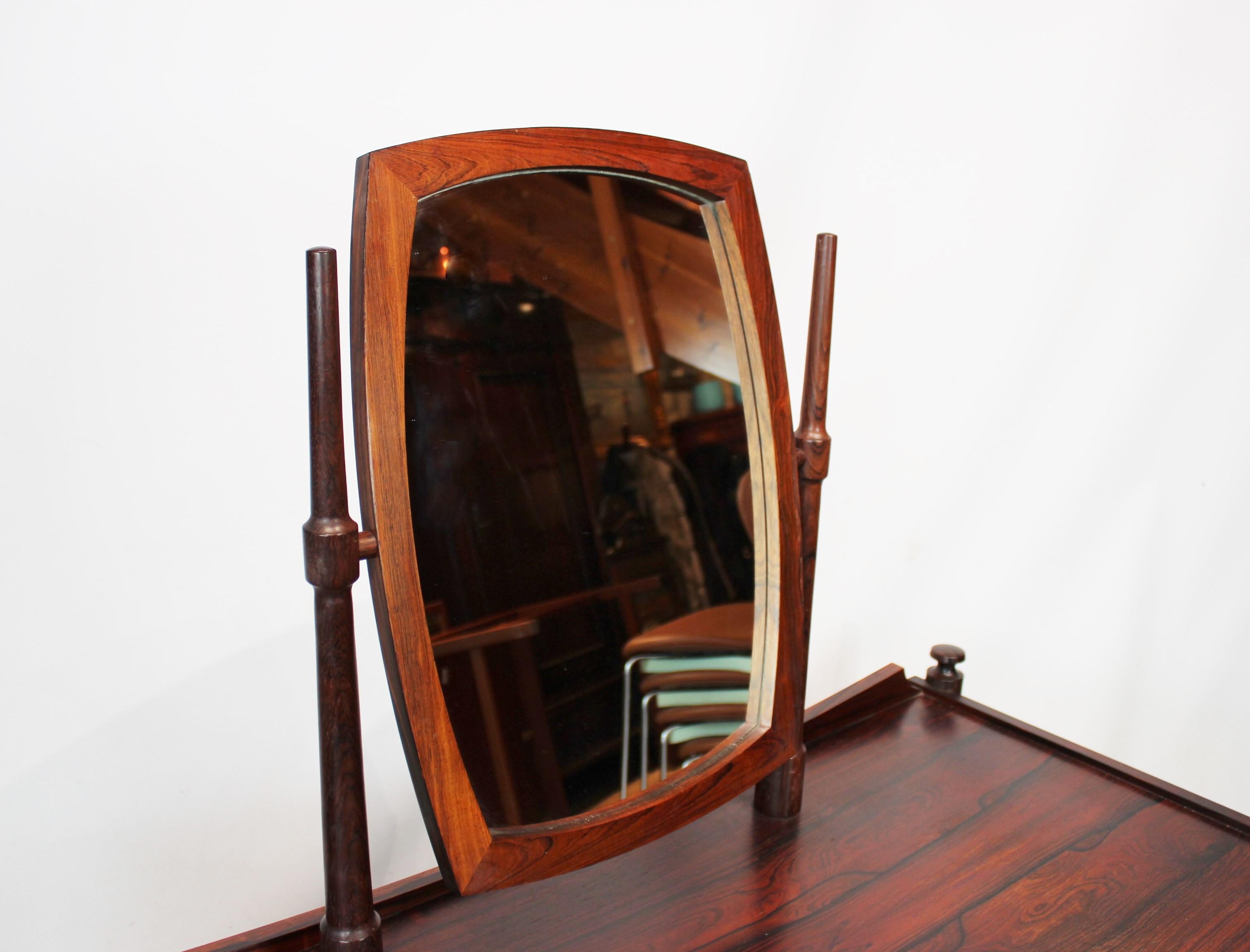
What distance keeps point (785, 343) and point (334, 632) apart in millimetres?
864

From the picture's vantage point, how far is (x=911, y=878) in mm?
791

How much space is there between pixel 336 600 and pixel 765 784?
0.45 metres

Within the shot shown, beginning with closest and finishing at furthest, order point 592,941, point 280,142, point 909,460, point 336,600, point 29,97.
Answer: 1. point 336,600
2. point 592,941
3. point 29,97
4. point 280,142
5. point 909,460

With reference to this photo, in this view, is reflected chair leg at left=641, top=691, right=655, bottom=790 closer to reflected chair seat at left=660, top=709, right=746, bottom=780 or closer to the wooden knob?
reflected chair seat at left=660, top=709, right=746, bottom=780

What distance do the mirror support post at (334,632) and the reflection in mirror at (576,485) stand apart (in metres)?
0.05

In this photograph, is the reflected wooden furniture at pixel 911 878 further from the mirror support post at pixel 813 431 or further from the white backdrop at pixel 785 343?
the white backdrop at pixel 785 343

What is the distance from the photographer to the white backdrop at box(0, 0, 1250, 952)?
0.90 metres

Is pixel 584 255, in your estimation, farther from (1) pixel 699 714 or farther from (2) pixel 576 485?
(1) pixel 699 714

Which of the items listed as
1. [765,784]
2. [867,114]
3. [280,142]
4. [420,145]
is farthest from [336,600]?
[867,114]

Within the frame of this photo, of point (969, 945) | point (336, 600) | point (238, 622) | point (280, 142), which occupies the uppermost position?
point (280, 142)

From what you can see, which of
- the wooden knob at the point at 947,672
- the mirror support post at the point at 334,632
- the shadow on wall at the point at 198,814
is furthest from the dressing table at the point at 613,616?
the shadow on wall at the point at 198,814

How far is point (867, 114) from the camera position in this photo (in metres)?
1.32

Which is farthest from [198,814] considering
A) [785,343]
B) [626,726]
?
[785,343]

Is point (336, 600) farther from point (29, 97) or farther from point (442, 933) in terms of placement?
point (29, 97)
